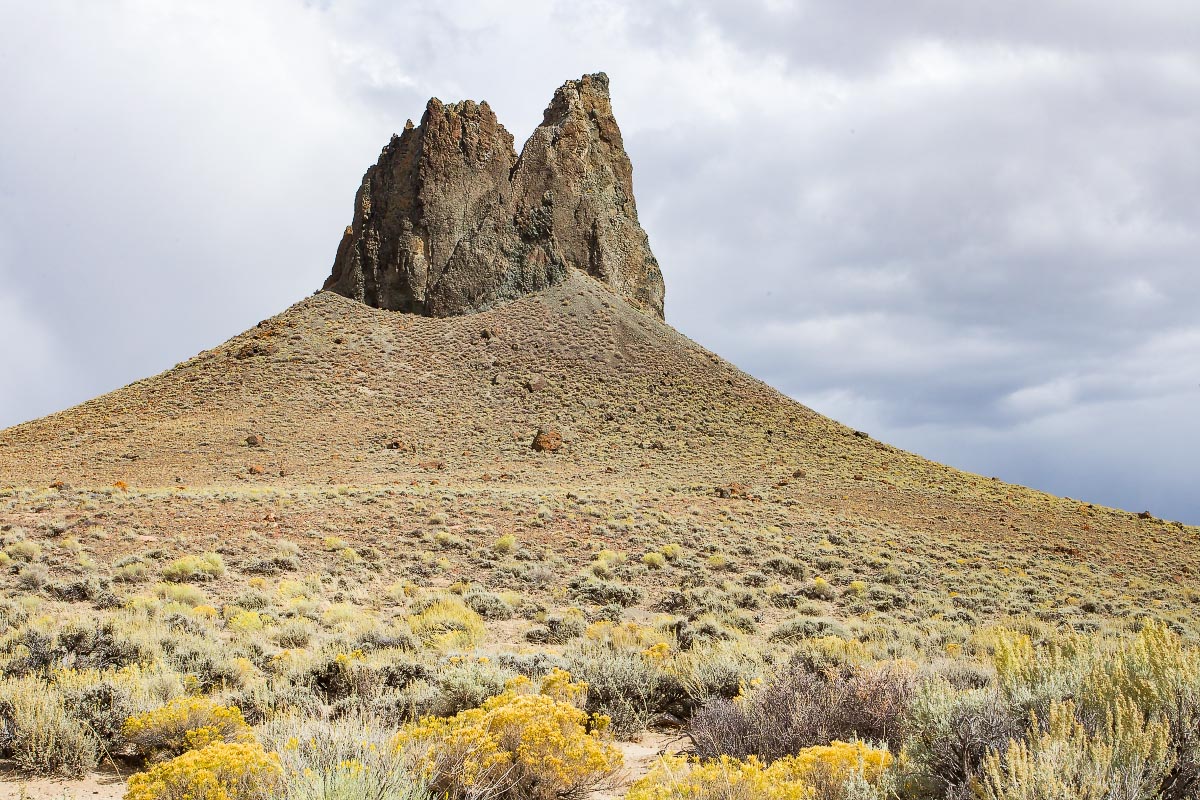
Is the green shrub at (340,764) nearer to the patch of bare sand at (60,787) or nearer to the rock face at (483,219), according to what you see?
the patch of bare sand at (60,787)

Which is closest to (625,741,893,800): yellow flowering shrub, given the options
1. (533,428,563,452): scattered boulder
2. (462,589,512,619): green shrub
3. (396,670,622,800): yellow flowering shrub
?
(396,670,622,800): yellow flowering shrub

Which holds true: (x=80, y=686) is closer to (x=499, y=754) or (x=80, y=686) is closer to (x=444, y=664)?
(x=444, y=664)

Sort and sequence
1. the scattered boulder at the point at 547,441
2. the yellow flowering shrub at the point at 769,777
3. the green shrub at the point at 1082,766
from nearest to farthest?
the green shrub at the point at 1082,766
the yellow flowering shrub at the point at 769,777
the scattered boulder at the point at 547,441

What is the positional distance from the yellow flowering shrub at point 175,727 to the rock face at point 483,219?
47.3 meters

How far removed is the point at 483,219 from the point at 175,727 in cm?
5130

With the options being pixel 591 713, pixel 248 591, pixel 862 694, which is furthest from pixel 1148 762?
pixel 248 591

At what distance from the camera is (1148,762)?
11.4 ft

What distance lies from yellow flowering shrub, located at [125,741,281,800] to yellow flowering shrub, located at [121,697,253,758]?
111 cm

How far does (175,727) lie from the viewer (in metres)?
5.17

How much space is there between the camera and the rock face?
52344 mm

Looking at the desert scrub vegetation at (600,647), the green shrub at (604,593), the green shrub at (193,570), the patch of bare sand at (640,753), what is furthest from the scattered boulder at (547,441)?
the patch of bare sand at (640,753)

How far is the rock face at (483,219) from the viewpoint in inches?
2061

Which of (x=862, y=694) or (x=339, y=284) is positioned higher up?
(x=339, y=284)

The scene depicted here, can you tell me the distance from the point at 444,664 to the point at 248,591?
698 centimetres
